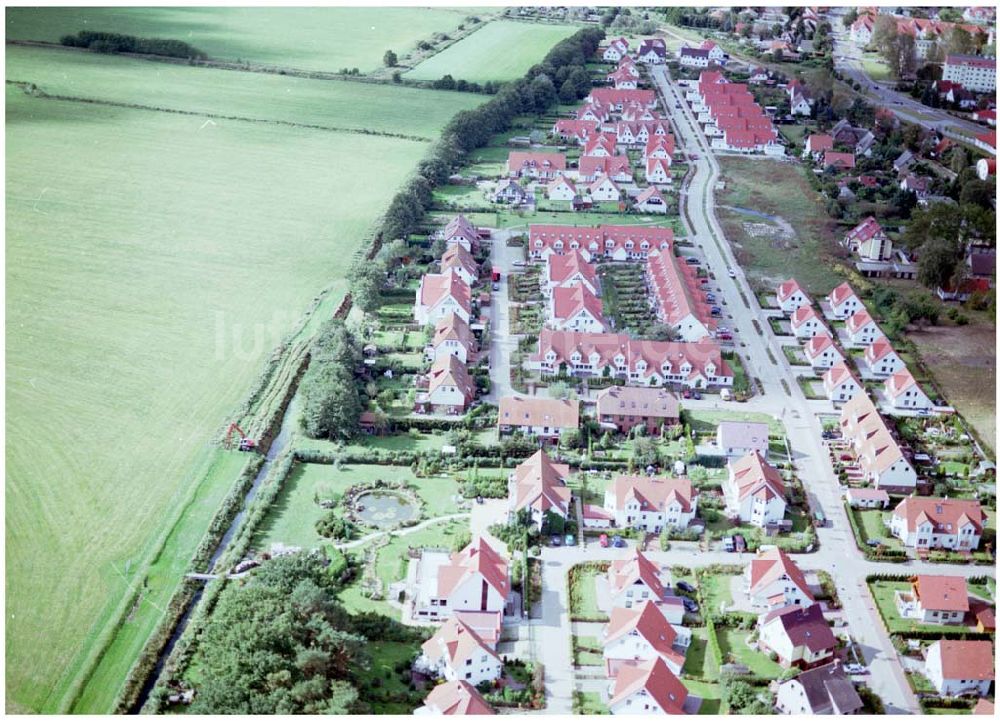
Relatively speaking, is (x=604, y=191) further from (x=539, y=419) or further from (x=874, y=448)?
(x=874, y=448)

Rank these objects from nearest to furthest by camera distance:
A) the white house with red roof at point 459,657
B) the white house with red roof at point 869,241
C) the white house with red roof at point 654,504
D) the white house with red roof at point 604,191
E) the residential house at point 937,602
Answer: the white house with red roof at point 459,657 → the residential house at point 937,602 → the white house with red roof at point 654,504 → the white house with red roof at point 869,241 → the white house with red roof at point 604,191

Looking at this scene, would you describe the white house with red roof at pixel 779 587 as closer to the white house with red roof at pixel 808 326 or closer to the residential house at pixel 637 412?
the residential house at pixel 637 412

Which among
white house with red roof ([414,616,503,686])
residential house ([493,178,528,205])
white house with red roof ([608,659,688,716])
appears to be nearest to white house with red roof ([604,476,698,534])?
white house with red roof ([608,659,688,716])

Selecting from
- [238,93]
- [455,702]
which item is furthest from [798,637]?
[238,93]

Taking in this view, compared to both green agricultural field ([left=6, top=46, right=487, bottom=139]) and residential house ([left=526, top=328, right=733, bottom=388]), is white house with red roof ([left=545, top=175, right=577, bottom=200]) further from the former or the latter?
residential house ([left=526, top=328, right=733, bottom=388])

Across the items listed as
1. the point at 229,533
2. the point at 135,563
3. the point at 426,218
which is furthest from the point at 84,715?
the point at 426,218

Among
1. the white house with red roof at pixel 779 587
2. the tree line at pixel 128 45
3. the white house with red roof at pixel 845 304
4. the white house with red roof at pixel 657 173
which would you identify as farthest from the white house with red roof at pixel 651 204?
the tree line at pixel 128 45
